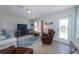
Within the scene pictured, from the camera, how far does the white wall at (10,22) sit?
622 cm

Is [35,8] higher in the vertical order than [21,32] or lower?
higher

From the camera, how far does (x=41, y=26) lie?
704 centimetres

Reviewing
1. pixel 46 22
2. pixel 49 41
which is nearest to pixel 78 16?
pixel 49 41

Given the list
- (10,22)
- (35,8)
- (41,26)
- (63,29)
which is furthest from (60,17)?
(10,22)

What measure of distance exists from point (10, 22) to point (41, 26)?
7.96 feet

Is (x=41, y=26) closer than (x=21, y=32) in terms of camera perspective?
No

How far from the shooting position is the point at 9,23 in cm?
658

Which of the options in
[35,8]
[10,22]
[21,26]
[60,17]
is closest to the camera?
[35,8]

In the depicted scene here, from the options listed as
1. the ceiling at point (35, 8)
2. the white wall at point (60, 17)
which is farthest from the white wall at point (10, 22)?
the white wall at point (60, 17)

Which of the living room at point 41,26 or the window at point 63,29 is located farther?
the window at point 63,29

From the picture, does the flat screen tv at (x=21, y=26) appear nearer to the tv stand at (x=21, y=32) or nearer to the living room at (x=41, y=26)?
the living room at (x=41, y=26)

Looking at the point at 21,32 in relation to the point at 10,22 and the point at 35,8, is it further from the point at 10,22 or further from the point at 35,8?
the point at 35,8

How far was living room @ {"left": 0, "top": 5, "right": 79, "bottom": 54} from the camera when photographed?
13.8ft

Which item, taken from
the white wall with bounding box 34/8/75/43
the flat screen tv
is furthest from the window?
the flat screen tv
